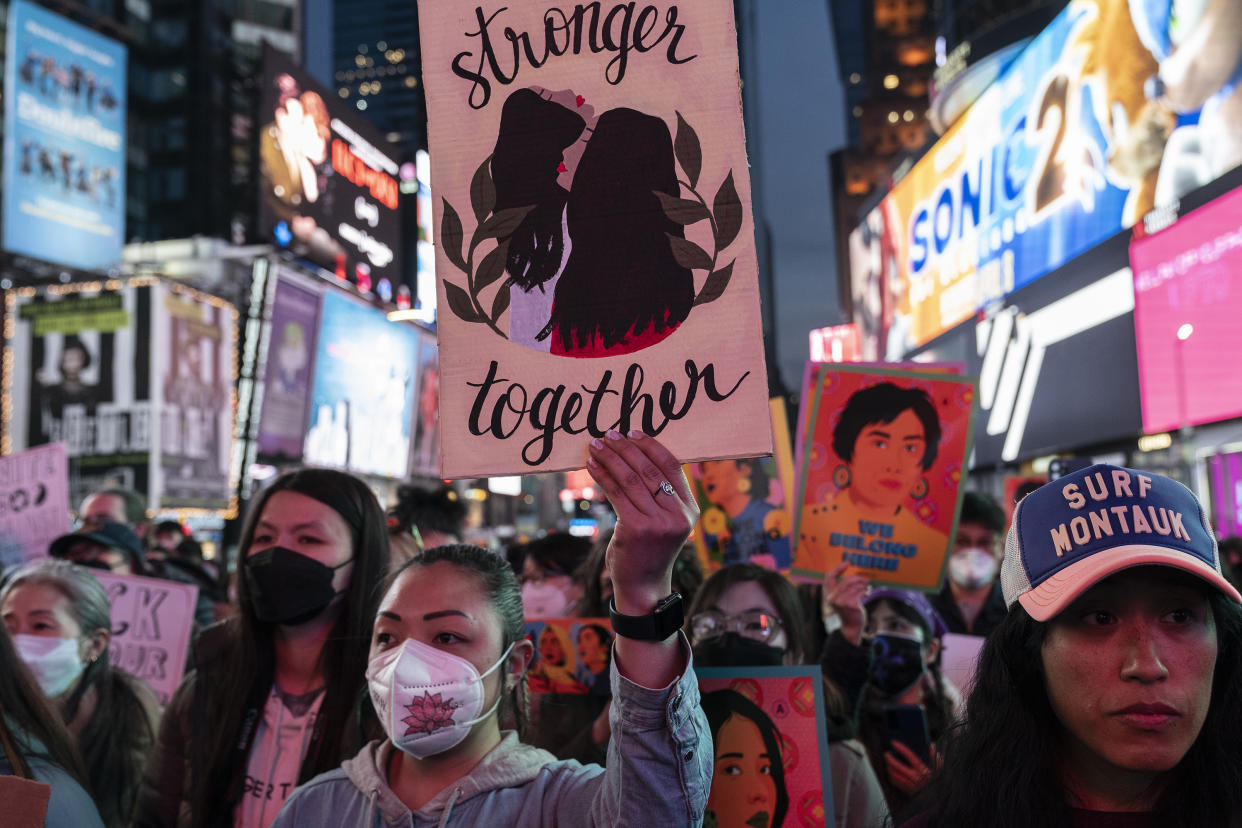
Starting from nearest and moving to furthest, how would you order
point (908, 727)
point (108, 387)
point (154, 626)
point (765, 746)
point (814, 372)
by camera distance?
point (765, 746) → point (908, 727) → point (814, 372) → point (154, 626) → point (108, 387)

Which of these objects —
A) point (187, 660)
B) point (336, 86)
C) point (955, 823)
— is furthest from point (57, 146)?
point (336, 86)

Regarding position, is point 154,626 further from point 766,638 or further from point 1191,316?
point 1191,316

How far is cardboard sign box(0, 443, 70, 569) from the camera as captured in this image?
237 inches

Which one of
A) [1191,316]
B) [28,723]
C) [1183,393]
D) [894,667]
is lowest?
[894,667]

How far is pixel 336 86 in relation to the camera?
160 metres

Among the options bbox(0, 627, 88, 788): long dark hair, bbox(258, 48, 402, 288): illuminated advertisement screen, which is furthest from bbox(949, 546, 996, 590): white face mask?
bbox(258, 48, 402, 288): illuminated advertisement screen

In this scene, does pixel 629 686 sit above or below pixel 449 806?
above

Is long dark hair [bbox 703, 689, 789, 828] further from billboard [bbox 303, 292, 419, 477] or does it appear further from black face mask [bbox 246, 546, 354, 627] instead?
billboard [bbox 303, 292, 419, 477]

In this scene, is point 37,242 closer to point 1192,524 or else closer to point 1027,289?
point 1027,289

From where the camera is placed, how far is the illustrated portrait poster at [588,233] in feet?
7.31

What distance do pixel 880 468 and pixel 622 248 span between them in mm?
2269

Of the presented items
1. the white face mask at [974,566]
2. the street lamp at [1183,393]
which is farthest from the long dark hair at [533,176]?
the street lamp at [1183,393]

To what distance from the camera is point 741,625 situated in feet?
12.1

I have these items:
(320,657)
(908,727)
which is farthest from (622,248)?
(908,727)
